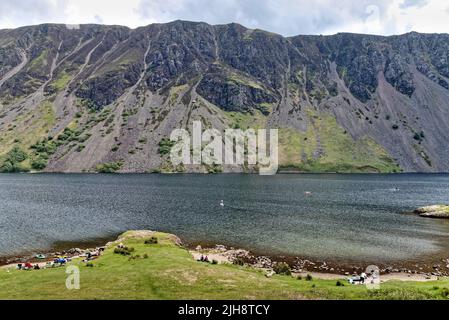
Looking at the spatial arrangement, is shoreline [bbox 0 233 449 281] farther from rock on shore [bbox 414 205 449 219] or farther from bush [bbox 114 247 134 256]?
rock on shore [bbox 414 205 449 219]

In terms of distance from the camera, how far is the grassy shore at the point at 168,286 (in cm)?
3765

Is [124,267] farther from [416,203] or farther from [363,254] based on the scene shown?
[416,203]

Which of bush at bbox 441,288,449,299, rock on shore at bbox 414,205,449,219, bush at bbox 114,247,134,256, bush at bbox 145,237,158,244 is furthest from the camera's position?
rock on shore at bbox 414,205,449,219

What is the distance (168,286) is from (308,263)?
117 feet

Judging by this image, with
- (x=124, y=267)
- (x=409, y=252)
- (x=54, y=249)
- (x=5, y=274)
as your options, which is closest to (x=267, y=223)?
(x=409, y=252)

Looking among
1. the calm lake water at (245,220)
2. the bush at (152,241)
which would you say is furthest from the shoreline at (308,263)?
the bush at (152,241)

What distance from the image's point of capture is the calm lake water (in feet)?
→ 268

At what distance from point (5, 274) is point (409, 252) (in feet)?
230

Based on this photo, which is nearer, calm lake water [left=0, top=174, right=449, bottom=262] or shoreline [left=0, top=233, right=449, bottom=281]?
shoreline [left=0, top=233, right=449, bottom=281]

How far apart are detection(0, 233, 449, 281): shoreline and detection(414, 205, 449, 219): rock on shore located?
168 ft

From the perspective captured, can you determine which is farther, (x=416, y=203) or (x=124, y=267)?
(x=416, y=203)

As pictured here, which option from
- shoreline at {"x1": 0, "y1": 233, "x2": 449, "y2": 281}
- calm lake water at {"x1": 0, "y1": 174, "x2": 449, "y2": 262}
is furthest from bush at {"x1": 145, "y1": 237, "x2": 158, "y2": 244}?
calm lake water at {"x1": 0, "y1": 174, "x2": 449, "y2": 262}
